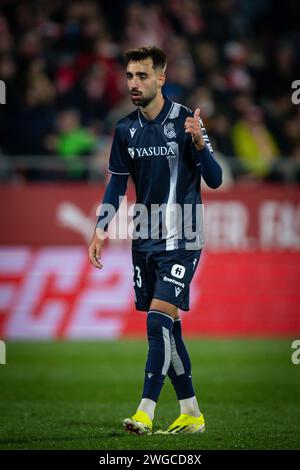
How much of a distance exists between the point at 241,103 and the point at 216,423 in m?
10.7

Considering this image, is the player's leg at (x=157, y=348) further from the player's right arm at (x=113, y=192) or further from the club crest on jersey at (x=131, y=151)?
the club crest on jersey at (x=131, y=151)

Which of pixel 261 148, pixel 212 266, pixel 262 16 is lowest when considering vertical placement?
pixel 212 266

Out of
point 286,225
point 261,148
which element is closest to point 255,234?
point 286,225

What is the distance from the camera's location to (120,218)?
52.4 ft

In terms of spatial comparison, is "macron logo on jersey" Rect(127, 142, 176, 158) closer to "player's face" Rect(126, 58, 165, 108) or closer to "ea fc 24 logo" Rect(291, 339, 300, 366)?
"player's face" Rect(126, 58, 165, 108)

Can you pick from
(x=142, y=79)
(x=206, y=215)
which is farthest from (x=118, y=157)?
(x=206, y=215)

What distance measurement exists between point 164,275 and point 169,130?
43.3 inches

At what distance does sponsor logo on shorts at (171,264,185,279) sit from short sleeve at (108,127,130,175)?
0.87 metres

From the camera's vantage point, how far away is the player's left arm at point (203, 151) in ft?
24.4

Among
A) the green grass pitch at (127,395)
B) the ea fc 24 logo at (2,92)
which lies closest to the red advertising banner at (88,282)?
the green grass pitch at (127,395)

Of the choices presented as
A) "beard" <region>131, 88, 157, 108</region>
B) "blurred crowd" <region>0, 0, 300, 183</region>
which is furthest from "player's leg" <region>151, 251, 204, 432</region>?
"blurred crowd" <region>0, 0, 300, 183</region>

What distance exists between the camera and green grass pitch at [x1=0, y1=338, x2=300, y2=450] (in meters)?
7.32

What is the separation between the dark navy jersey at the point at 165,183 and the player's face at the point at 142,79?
226mm
